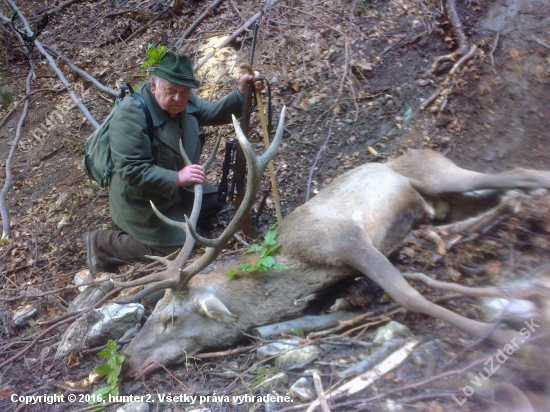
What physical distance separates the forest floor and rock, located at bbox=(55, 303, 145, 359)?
0.13 metres

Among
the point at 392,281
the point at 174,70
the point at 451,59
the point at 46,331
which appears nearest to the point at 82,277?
the point at 46,331

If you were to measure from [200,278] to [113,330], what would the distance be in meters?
0.87

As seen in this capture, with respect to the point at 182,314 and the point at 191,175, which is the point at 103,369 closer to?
the point at 182,314

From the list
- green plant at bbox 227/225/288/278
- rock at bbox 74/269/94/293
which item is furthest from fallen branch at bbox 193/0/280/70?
green plant at bbox 227/225/288/278

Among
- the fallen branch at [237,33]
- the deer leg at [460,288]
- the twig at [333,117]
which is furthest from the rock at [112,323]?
the fallen branch at [237,33]

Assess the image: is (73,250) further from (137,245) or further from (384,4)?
(384,4)

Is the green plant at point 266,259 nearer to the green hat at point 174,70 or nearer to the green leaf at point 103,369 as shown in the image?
the green leaf at point 103,369

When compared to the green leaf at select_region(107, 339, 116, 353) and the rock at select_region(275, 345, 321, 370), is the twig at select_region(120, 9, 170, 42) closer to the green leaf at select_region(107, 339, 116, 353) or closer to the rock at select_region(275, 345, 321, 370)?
the green leaf at select_region(107, 339, 116, 353)

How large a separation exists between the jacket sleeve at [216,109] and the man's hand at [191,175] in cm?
81

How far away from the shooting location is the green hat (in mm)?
3967

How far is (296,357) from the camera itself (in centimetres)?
320

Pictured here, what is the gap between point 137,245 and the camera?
4.99 meters

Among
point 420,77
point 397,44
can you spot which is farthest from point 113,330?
point 397,44

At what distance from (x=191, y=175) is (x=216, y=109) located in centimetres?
98
